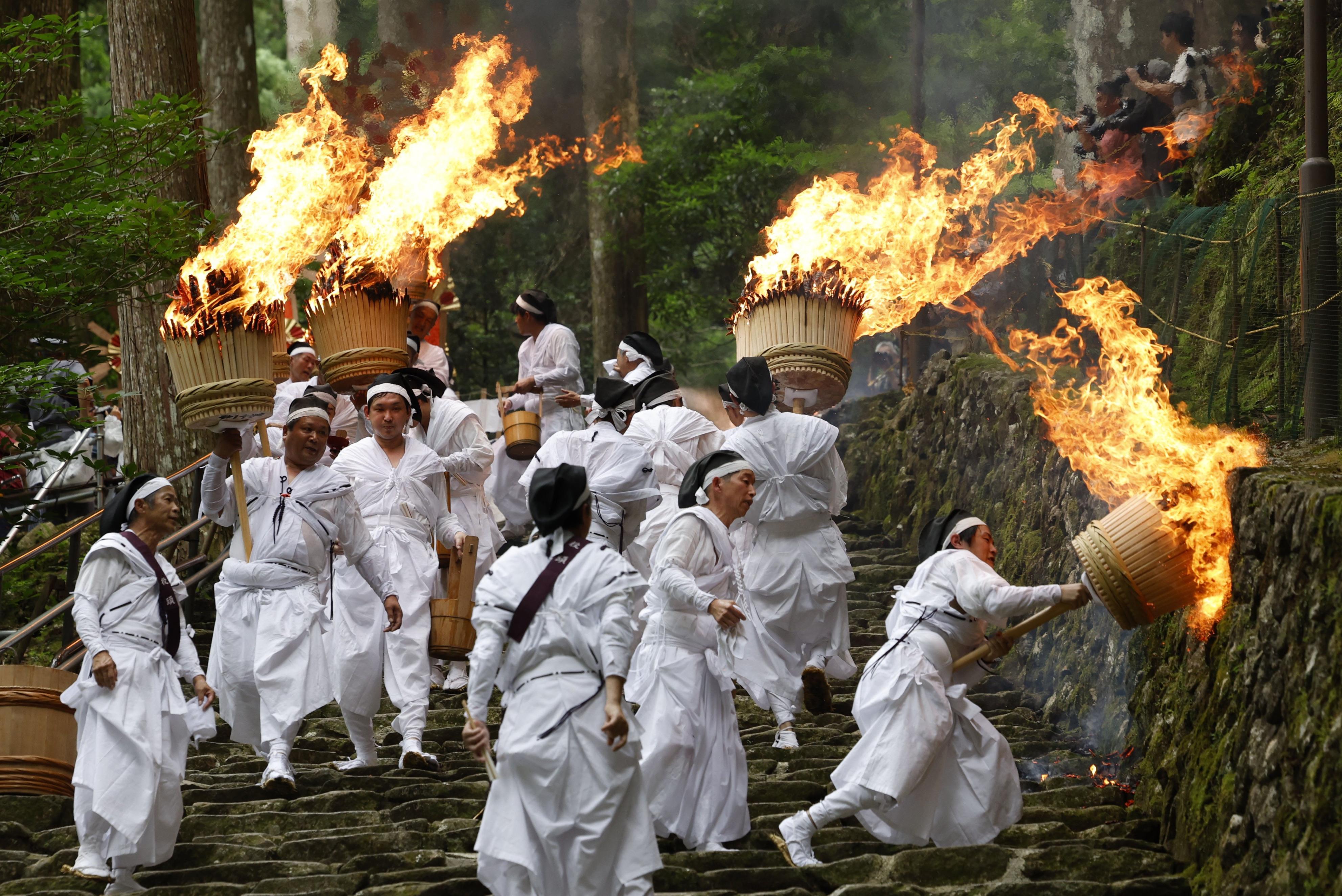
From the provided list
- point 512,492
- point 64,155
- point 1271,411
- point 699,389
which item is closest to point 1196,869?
point 1271,411

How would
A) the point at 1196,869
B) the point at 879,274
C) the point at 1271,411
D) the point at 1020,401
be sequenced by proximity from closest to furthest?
1. the point at 1196,869
2. the point at 1271,411
3. the point at 879,274
4. the point at 1020,401

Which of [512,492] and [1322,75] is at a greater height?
[1322,75]

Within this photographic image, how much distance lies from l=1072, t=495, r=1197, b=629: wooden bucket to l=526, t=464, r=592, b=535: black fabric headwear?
84.5 inches

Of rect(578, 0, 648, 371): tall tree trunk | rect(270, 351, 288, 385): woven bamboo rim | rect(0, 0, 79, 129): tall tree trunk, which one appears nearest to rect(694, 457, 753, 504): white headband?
rect(270, 351, 288, 385): woven bamboo rim

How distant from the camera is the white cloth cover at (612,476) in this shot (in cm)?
935

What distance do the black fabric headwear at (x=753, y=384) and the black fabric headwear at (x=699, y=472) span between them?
126 cm

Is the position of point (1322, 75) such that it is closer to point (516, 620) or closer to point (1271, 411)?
point (1271, 411)

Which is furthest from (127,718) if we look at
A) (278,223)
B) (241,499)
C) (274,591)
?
(278,223)

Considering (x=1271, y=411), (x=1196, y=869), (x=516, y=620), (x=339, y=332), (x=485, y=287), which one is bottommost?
(x=1196, y=869)

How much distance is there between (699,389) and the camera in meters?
24.6

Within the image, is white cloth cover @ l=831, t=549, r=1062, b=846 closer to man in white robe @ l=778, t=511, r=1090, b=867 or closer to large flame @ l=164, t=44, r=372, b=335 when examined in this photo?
man in white robe @ l=778, t=511, r=1090, b=867

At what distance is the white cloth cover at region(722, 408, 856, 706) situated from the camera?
8.70 meters

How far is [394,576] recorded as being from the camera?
8.71 m

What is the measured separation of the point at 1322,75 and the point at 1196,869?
3.98m
